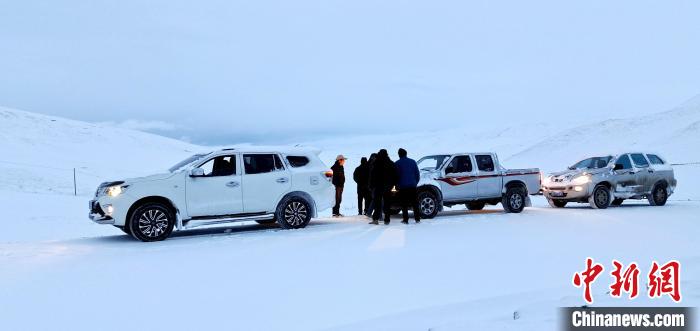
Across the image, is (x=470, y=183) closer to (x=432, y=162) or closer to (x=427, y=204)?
(x=432, y=162)

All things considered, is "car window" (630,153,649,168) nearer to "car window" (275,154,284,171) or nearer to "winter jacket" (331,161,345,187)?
"winter jacket" (331,161,345,187)

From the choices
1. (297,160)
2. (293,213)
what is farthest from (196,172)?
(297,160)

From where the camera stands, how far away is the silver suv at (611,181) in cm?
1895

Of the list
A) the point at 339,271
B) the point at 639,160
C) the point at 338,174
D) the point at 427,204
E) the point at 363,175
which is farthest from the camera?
the point at 639,160

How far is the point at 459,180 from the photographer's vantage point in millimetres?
16969

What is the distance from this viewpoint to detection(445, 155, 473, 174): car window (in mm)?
17062

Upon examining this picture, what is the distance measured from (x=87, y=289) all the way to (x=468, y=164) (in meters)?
11.8

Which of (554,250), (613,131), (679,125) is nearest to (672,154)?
(679,125)

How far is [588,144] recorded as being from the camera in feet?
228

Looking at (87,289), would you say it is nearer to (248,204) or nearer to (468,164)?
(248,204)

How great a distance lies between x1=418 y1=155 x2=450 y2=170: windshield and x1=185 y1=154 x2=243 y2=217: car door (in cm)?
608

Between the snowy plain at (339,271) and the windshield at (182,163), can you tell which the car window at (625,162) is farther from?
the windshield at (182,163)

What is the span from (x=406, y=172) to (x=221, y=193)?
13.9 ft

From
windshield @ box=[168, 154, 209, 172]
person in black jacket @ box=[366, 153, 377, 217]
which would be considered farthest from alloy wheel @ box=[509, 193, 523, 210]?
windshield @ box=[168, 154, 209, 172]
